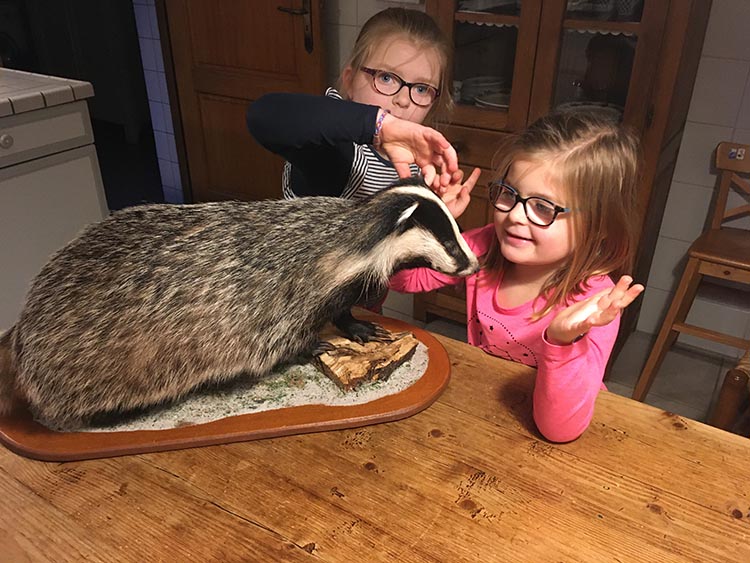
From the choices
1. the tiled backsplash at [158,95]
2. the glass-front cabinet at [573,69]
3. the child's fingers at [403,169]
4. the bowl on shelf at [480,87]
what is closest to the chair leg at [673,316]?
the glass-front cabinet at [573,69]

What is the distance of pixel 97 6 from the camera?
402cm

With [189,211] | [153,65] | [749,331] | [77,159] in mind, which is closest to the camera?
[189,211]

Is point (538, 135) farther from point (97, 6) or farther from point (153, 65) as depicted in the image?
point (97, 6)

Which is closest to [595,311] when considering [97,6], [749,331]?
[749,331]

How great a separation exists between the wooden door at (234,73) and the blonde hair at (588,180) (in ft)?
5.55

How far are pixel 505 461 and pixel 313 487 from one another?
0.25m

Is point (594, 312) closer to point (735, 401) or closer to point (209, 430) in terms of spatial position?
point (209, 430)

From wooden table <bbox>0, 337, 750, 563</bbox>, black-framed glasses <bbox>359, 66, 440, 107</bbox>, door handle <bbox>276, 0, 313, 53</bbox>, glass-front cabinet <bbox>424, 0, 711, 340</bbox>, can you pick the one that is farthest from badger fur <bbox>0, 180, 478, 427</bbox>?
door handle <bbox>276, 0, 313, 53</bbox>

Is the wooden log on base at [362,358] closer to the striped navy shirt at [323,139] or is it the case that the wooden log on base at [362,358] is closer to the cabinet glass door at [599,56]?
the striped navy shirt at [323,139]

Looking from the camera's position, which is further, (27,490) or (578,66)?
(578,66)

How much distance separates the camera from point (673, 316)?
1.92 meters

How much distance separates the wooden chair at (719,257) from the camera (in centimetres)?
180

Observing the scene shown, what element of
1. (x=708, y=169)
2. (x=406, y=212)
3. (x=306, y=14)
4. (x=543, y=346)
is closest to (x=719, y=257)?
(x=708, y=169)

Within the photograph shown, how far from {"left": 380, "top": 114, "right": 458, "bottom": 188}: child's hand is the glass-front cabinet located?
2.57 ft
